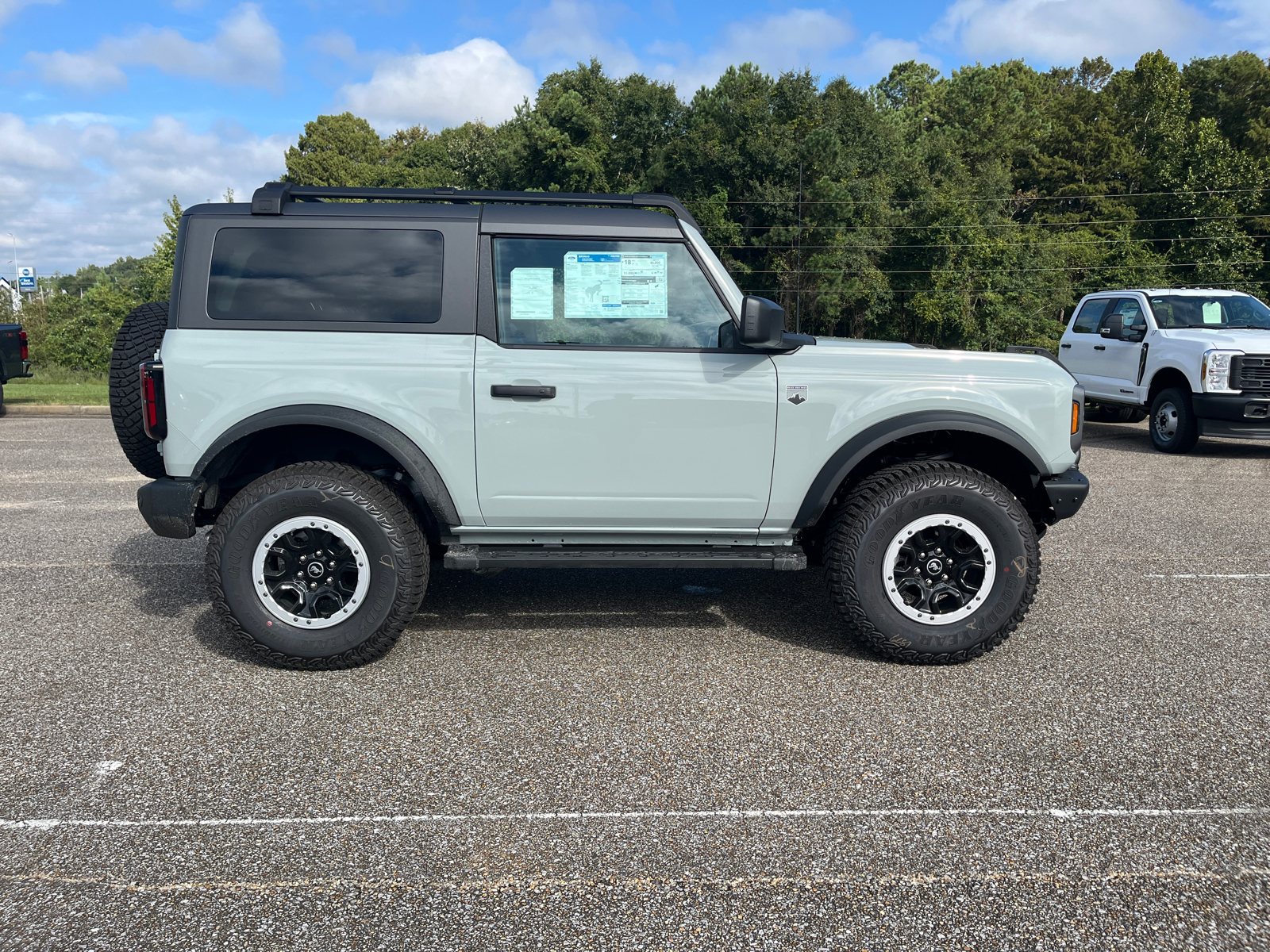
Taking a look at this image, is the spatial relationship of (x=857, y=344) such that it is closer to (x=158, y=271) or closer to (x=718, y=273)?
(x=718, y=273)

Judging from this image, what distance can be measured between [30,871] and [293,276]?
2.60m

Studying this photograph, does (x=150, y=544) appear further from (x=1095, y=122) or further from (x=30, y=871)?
(x=1095, y=122)

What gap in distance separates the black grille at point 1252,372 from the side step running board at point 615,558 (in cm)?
898

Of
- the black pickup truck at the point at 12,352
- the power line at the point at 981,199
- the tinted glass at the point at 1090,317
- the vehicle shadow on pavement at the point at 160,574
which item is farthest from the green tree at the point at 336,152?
the vehicle shadow on pavement at the point at 160,574

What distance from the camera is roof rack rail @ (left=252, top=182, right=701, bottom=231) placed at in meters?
4.28

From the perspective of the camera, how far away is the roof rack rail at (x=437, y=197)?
14.0 ft

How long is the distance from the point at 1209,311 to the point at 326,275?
38.8 ft

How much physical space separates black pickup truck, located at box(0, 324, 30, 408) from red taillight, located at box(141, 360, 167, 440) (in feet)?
38.9

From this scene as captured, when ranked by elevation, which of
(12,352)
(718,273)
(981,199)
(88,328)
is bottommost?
(12,352)

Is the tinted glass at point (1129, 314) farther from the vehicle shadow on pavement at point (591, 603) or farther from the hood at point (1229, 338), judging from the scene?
the vehicle shadow on pavement at point (591, 603)

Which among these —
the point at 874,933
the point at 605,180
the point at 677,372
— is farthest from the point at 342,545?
the point at 605,180

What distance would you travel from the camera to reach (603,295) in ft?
14.3

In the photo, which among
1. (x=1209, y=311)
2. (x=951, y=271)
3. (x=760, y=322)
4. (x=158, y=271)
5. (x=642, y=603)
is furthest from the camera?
(x=951, y=271)

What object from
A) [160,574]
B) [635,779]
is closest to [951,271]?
[160,574]
